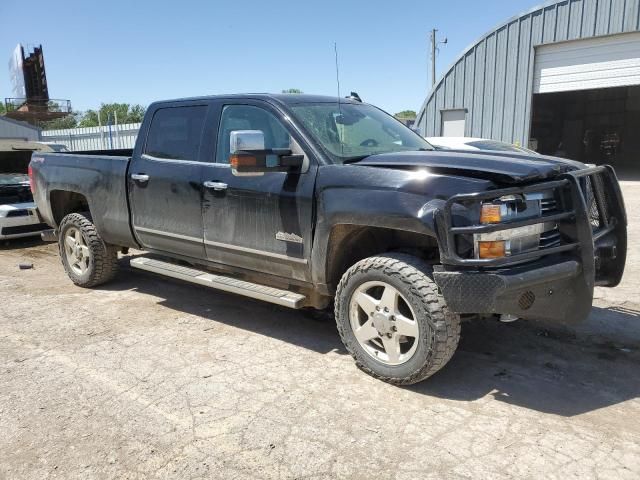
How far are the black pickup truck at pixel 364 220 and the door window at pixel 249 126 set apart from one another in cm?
1

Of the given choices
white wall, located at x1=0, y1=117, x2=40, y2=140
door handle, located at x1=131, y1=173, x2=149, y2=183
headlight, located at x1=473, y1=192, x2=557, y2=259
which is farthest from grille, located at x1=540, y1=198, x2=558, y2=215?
white wall, located at x1=0, y1=117, x2=40, y2=140

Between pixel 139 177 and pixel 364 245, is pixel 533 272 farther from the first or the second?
pixel 139 177

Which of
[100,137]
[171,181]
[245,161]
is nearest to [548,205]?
[245,161]

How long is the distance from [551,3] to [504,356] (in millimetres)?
14987

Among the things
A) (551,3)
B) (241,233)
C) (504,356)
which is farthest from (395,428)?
(551,3)

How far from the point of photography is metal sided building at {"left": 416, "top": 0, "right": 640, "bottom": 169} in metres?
14.8

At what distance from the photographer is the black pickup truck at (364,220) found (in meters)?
3.09

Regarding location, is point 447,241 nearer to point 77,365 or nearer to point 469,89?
point 77,365

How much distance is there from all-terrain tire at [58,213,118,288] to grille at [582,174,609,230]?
4.74 metres

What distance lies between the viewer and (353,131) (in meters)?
4.27

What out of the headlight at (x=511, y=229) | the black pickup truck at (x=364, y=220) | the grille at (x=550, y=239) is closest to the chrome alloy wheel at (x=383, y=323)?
the black pickup truck at (x=364, y=220)

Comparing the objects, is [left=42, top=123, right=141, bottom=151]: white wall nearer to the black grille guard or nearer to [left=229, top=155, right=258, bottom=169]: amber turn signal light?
[left=229, top=155, right=258, bottom=169]: amber turn signal light

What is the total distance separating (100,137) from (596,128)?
24928 millimetres

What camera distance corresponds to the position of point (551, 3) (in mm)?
15562
